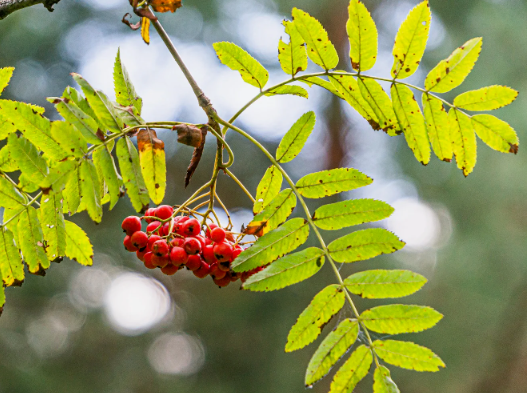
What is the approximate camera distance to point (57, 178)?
0.90 metres

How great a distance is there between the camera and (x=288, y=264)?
0.99m

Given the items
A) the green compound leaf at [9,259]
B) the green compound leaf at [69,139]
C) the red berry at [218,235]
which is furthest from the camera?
the red berry at [218,235]

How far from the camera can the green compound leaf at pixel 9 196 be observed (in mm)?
981

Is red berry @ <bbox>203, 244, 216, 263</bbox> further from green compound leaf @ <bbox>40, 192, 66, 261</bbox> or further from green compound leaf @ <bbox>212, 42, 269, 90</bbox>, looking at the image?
green compound leaf @ <bbox>212, 42, 269, 90</bbox>

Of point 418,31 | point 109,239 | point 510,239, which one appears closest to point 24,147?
point 418,31

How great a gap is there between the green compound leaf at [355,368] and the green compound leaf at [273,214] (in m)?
0.33

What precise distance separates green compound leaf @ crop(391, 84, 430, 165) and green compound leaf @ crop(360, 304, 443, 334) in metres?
0.34

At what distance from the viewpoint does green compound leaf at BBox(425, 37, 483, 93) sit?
3.45 ft

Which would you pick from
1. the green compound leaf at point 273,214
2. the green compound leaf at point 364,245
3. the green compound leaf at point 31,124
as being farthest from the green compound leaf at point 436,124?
the green compound leaf at point 31,124

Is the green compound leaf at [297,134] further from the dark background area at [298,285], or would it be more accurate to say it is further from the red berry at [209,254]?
the dark background area at [298,285]

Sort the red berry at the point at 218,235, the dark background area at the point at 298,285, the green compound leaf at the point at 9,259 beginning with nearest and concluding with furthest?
the green compound leaf at the point at 9,259
the red berry at the point at 218,235
the dark background area at the point at 298,285

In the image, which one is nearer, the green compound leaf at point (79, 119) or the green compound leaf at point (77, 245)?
the green compound leaf at point (79, 119)

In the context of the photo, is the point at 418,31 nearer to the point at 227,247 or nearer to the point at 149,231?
the point at 227,247

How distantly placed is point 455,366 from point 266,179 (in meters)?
5.63
